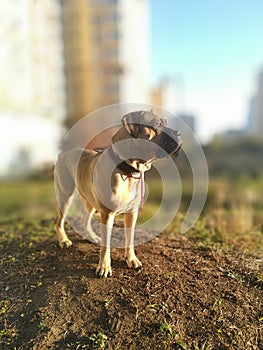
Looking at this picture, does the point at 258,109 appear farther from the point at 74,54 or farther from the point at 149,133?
the point at 149,133

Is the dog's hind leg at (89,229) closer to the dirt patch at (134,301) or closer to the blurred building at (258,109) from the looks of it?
the dirt patch at (134,301)

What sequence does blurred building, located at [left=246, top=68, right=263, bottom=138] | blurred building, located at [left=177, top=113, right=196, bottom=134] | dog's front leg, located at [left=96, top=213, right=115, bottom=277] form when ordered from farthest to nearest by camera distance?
blurred building, located at [left=246, top=68, right=263, bottom=138]
blurred building, located at [left=177, top=113, right=196, bottom=134]
dog's front leg, located at [left=96, top=213, right=115, bottom=277]

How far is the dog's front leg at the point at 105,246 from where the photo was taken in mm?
3008

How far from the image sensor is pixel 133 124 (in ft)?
8.45

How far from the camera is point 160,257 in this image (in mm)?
3416

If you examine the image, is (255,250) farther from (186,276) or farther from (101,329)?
(101,329)

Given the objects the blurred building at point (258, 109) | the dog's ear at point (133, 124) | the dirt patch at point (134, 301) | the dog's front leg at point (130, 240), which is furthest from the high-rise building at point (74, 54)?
the dog's ear at point (133, 124)

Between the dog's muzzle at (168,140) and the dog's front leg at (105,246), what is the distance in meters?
0.87

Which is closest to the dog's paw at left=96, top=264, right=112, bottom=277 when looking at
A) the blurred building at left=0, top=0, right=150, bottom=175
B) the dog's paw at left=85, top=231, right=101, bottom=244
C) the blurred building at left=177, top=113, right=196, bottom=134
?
the dog's paw at left=85, top=231, right=101, bottom=244

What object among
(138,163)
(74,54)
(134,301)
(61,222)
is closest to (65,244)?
(61,222)

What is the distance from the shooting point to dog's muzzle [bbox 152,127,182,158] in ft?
8.22

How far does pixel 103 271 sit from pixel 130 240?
428 millimetres

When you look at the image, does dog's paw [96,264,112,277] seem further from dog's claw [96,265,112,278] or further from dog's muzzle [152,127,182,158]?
dog's muzzle [152,127,182,158]

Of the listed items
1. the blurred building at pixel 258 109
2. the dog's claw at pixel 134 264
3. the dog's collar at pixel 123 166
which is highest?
the dog's collar at pixel 123 166
